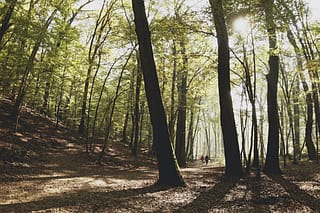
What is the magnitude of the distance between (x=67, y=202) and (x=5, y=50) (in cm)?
948

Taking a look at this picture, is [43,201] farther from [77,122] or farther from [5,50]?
[77,122]

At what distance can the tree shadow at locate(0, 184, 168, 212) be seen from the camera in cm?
570

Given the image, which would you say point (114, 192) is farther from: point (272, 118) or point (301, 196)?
point (272, 118)

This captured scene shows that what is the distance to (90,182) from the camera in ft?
31.6

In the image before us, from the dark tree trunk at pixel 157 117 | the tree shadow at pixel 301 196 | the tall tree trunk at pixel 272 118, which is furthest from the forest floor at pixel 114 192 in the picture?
the tall tree trunk at pixel 272 118

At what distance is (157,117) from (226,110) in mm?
2959

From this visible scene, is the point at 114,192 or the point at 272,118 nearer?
the point at 114,192

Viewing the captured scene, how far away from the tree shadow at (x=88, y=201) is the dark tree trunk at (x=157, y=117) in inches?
22.1

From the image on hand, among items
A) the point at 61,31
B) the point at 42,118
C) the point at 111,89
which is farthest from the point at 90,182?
the point at 111,89

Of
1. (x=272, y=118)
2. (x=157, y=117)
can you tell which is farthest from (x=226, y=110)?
(x=157, y=117)

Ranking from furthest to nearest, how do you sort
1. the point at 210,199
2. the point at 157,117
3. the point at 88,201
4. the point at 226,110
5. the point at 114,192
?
the point at 226,110
the point at 157,117
the point at 114,192
the point at 210,199
the point at 88,201

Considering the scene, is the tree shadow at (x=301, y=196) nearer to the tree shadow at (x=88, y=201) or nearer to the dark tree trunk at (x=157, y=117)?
the dark tree trunk at (x=157, y=117)

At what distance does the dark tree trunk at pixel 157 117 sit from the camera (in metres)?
8.40

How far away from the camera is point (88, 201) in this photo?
6.50m
